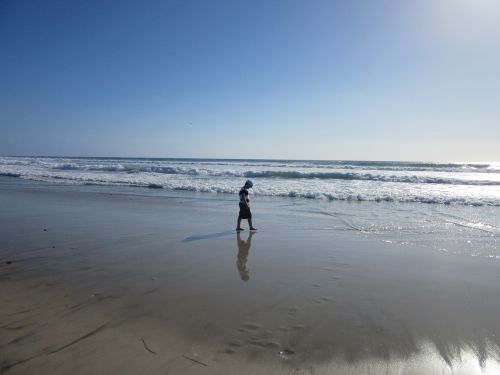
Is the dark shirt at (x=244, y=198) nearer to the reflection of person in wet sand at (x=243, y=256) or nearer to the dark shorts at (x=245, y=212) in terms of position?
the dark shorts at (x=245, y=212)

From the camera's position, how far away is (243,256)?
6754 mm

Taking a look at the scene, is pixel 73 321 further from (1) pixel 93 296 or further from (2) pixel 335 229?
(2) pixel 335 229

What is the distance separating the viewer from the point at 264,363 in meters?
3.14

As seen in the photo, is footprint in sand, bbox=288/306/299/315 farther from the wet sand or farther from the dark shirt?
the dark shirt

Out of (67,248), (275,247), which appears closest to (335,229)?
(275,247)

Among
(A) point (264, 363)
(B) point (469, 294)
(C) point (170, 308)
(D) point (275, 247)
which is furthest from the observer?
(D) point (275, 247)

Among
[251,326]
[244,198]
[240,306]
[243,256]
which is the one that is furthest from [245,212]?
[251,326]

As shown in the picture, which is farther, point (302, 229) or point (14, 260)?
point (302, 229)

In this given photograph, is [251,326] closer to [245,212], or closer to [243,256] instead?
[243,256]

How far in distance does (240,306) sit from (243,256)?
2.43 meters

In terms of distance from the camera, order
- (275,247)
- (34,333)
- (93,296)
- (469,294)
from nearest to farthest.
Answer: (34,333), (93,296), (469,294), (275,247)

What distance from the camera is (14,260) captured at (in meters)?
6.07

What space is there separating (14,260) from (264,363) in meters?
5.20

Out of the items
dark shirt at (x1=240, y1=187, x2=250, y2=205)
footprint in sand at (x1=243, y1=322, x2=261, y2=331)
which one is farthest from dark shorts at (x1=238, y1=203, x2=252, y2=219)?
footprint in sand at (x1=243, y1=322, x2=261, y2=331)
